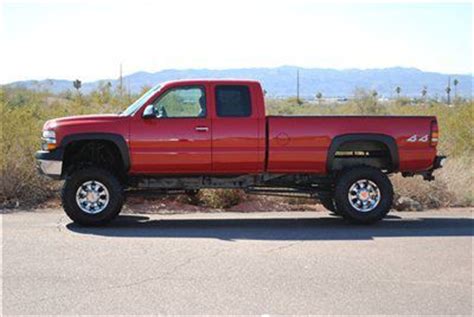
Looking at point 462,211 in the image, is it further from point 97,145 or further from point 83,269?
point 83,269

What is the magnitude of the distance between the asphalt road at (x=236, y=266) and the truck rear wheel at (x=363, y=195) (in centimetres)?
24

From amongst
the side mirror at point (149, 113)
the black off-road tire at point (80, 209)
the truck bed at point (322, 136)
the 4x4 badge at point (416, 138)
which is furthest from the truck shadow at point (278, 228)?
the side mirror at point (149, 113)

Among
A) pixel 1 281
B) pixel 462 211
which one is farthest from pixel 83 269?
pixel 462 211

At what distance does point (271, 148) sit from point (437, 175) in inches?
194

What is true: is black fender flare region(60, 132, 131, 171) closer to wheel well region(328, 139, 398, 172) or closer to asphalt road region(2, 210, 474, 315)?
asphalt road region(2, 210, 474, 315)

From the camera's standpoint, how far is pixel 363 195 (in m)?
11.3

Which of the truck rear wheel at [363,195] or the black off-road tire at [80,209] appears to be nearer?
the black off-road tire at [80,209]

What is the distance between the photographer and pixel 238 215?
12.3 meters

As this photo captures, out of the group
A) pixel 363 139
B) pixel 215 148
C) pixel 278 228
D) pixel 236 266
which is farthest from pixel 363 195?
pixel 236 266

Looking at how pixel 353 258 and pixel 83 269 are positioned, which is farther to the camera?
pixel 353 258

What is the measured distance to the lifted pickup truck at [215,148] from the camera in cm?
1088

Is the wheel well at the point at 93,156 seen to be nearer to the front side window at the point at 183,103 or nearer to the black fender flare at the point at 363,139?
the front side window at the point at 183,103

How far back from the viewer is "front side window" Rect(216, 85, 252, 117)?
11.1 metres

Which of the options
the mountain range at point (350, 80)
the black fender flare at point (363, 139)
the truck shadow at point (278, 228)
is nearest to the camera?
the truck shadow at point (278, 228)
